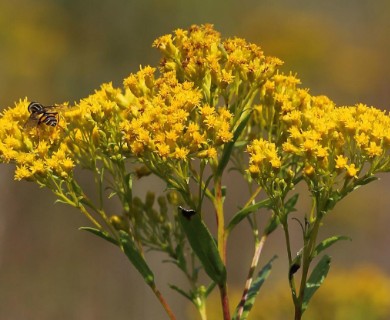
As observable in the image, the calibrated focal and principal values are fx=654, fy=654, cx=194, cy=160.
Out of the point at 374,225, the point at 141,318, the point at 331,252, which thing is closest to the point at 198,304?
the point at 141,318

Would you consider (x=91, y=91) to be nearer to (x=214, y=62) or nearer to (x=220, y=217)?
(x=214, y=62)

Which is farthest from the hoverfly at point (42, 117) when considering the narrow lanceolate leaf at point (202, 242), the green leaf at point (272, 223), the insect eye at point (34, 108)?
the green leaf at point (272, 223)

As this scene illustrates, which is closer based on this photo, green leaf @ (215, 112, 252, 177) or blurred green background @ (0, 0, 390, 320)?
green leaf @ (215, 112, 252, 177)

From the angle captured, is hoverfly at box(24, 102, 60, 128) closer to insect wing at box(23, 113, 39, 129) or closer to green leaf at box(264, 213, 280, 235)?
insect wing at box(23, 113, 39, 129)

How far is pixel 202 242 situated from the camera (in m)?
2.42

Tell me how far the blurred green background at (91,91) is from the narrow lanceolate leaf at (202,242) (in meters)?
3.50

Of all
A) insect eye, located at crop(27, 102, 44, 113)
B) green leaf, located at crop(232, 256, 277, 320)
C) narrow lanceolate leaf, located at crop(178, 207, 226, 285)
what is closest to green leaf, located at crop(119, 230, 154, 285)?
narrow lanceolate leaf, located at crop(178, 207, 226, 285)

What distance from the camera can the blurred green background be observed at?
7055 mm

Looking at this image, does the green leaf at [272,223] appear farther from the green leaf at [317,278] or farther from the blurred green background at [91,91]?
the blurred green background at [91,91]

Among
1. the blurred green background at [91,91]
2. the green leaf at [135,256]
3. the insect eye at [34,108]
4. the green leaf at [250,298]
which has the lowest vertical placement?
the green leaf at [250,298]

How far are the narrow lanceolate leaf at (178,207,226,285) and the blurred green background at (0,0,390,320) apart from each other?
350cm

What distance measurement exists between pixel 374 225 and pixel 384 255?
788mm

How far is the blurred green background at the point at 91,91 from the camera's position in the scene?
7.05 metres

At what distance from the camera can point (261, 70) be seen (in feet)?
8.66
